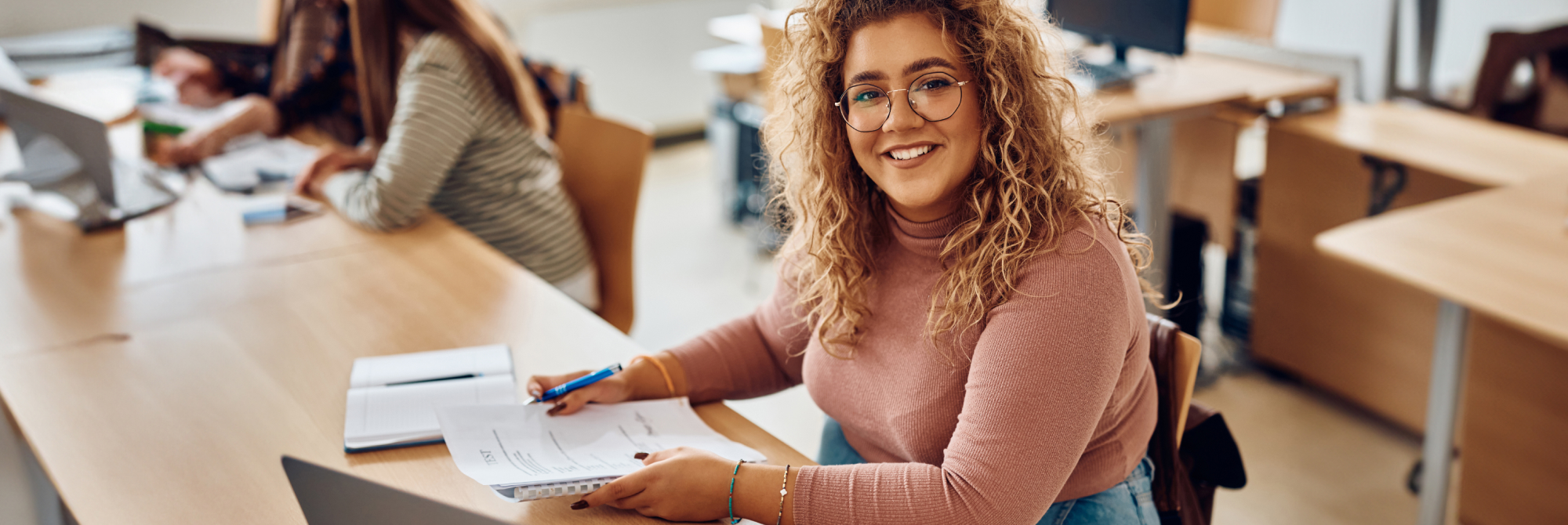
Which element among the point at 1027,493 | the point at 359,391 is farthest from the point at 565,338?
the point at 1027,493

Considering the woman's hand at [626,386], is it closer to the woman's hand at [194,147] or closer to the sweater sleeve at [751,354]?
the sweater sleeve at [751,354]

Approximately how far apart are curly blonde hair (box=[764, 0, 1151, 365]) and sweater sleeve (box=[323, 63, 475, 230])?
0.82 m

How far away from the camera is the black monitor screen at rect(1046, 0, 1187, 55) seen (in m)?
2.46

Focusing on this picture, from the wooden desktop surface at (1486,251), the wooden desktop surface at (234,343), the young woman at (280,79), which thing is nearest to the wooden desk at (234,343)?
the wooden desktop surface at (234,343)

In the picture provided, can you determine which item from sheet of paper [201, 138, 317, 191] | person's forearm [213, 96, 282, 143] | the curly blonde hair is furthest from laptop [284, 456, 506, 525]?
person's forearm [213, 96, 282, 143]

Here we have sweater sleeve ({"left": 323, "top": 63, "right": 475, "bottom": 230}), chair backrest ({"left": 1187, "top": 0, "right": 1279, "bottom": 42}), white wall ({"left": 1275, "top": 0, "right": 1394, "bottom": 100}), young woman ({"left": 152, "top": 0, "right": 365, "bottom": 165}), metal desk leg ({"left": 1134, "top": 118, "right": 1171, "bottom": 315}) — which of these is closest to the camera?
sweater sleeve ({"left": 323, "top": 63, "right": 475, "bottom": 230})

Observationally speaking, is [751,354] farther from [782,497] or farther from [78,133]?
[78,133]

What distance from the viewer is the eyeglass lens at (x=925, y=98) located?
1.05 meters

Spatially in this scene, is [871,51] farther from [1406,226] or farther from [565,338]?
[1406,226]

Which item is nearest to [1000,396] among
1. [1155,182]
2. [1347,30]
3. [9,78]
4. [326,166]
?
[326,166]

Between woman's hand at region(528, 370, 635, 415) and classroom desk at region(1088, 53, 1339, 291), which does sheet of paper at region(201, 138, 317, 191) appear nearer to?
woman's hand at region(528, 370, 635, 415)

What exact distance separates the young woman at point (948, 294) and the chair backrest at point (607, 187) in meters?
0.84

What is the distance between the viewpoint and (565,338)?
1.43 meters

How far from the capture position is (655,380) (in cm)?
127
